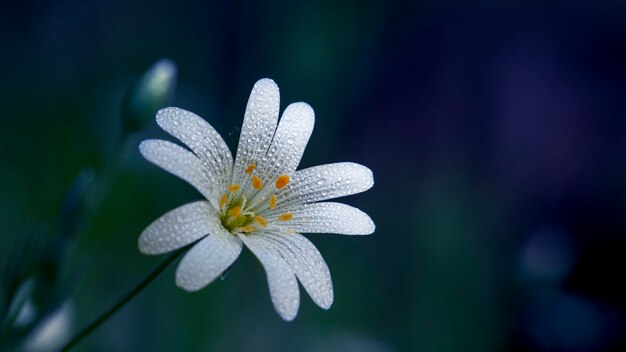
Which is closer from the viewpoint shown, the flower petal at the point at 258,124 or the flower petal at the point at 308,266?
the flower petal at the point at 308,266

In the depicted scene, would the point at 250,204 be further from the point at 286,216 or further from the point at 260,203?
the point at 286,216

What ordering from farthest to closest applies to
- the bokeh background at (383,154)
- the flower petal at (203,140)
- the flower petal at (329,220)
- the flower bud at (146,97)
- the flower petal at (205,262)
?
the bokeh background at (383,154), the flower bud at (146,97), the flower petal at (329,220), the flower petal at (203,140), the flower petal at (205,262)

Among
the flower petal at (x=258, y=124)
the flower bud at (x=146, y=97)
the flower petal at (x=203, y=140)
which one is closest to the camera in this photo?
the flower petal at (x=203, y=140)

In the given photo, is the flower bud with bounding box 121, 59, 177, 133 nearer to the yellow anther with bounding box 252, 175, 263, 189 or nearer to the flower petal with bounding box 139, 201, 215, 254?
the yellow anther with bounding box 252, 175, 263, 189

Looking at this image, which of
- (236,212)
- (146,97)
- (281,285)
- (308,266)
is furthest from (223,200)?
(146,97)

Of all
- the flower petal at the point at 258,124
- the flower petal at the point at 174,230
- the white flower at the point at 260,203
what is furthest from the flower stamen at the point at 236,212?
the flower petal at the point at 174,230

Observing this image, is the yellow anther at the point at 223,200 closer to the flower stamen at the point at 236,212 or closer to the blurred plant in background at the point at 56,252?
the flower stamen at the point at 236,212

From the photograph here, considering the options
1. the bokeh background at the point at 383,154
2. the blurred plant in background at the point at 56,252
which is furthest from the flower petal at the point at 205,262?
the bokeh background at the point at 383,154

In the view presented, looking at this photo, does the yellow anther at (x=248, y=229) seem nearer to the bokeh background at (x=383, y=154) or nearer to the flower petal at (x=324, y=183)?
the flower petal at (x=324, y=183)

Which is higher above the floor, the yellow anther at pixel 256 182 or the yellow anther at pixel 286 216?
the yellow anther at pixel 256 182

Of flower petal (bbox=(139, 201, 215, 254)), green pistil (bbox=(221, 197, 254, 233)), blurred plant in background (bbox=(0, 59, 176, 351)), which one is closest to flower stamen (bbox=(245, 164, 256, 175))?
green pistil (bbox=(221, 197, 254, 233))
